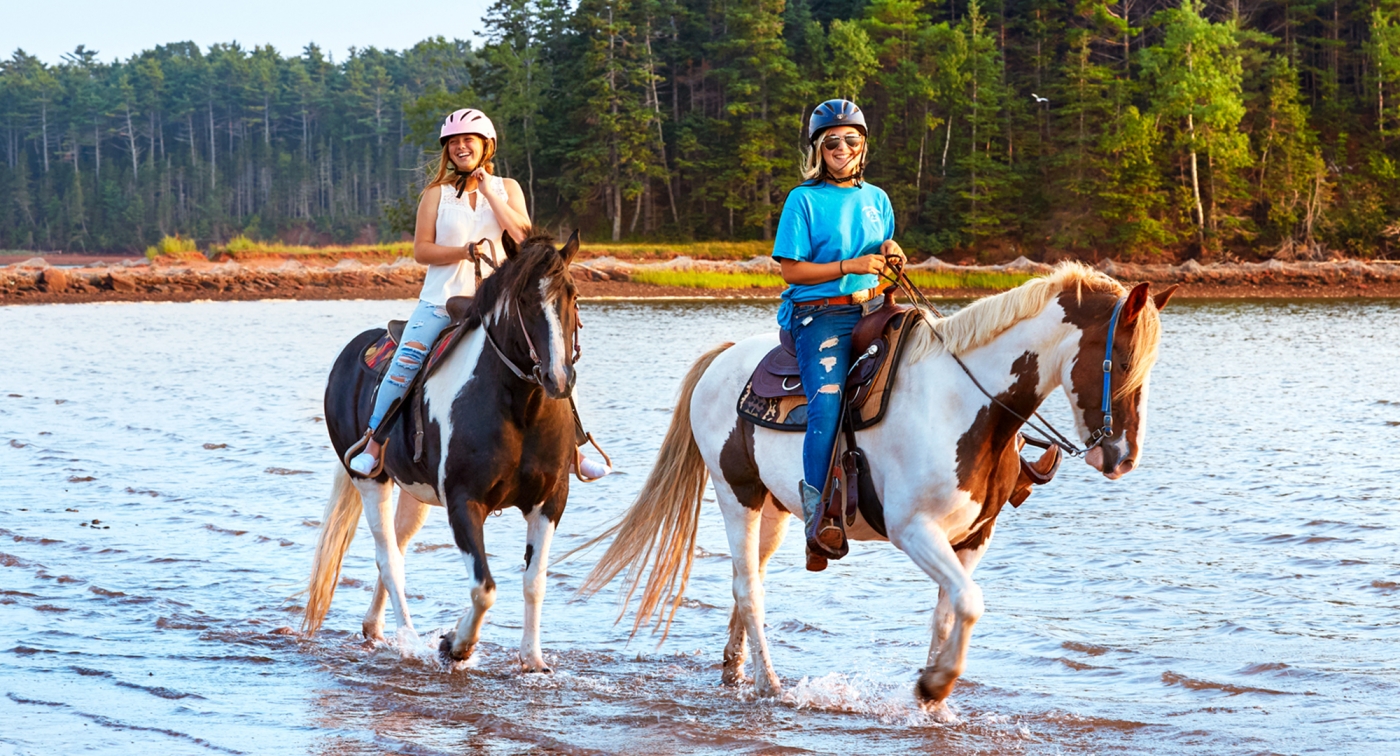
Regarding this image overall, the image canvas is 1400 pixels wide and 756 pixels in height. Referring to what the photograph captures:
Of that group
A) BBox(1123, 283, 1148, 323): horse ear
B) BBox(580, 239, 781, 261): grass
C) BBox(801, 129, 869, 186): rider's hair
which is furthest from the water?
BBox(580, 239, 781, 261): grass

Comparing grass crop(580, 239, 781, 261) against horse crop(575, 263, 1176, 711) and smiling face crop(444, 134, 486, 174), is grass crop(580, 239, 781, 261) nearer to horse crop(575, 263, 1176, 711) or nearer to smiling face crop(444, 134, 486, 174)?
smiling face crop(444, 134, 486, 174)

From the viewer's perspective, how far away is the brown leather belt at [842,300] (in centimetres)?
572

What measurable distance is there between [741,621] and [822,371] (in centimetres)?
165

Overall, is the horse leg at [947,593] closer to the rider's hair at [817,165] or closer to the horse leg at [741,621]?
the horse leg at [741,621]

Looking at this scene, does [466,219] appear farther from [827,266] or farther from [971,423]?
[971,423]

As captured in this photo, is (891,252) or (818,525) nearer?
(818,525)

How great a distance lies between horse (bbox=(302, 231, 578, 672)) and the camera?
5.88 m

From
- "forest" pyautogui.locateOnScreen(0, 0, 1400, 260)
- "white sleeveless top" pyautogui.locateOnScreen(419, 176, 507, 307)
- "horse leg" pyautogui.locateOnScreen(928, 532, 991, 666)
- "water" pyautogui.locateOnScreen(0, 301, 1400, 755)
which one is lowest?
"water" pyautogui.locateOnScreen(0, 301, 1400, 755)

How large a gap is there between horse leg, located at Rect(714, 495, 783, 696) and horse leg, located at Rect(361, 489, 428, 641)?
1.95 m

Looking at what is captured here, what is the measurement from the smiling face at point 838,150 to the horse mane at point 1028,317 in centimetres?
81

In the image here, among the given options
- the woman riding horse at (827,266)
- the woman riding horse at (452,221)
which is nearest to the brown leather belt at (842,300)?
the woman riding horse at (827,266)

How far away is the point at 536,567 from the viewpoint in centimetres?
633

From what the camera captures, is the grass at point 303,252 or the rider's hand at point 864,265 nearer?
the rider's hand at point 864,265

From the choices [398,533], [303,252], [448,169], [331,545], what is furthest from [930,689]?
[303,252]
